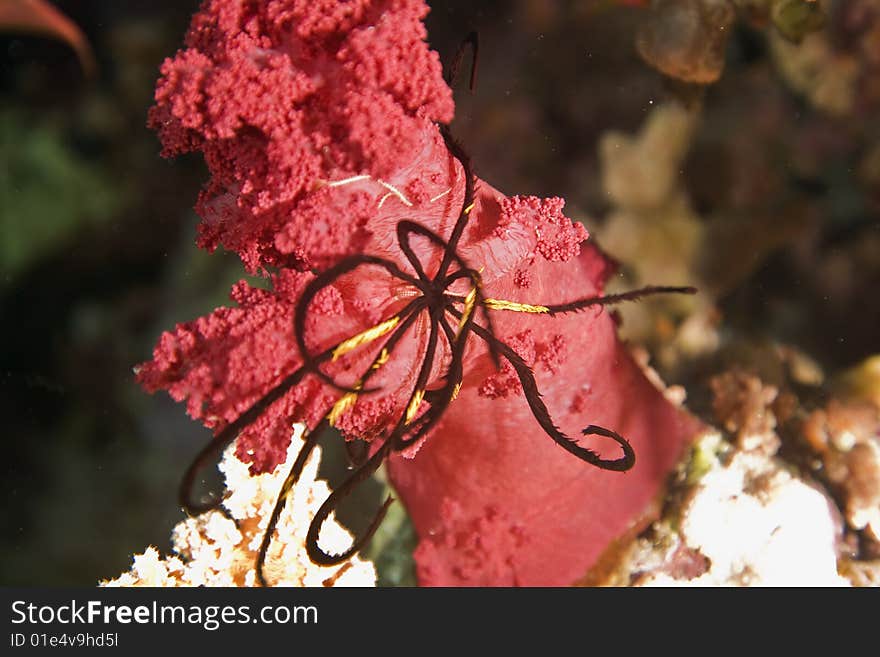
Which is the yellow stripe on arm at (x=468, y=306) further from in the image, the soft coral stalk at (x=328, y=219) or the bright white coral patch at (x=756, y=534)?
the bright white coral patch at (x=756, y=534)

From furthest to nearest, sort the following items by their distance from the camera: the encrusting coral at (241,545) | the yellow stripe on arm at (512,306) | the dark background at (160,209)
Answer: the dark background at (160,209) → the encrusting coral at (241,545) → the yellow stripe on arm at (512,306)

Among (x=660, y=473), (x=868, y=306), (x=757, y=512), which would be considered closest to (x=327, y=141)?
(x=660, y=473)


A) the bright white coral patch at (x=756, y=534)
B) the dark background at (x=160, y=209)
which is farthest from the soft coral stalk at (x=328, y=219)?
the dark background at (x=160, y=209)

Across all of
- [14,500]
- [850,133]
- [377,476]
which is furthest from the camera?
[14,500]
